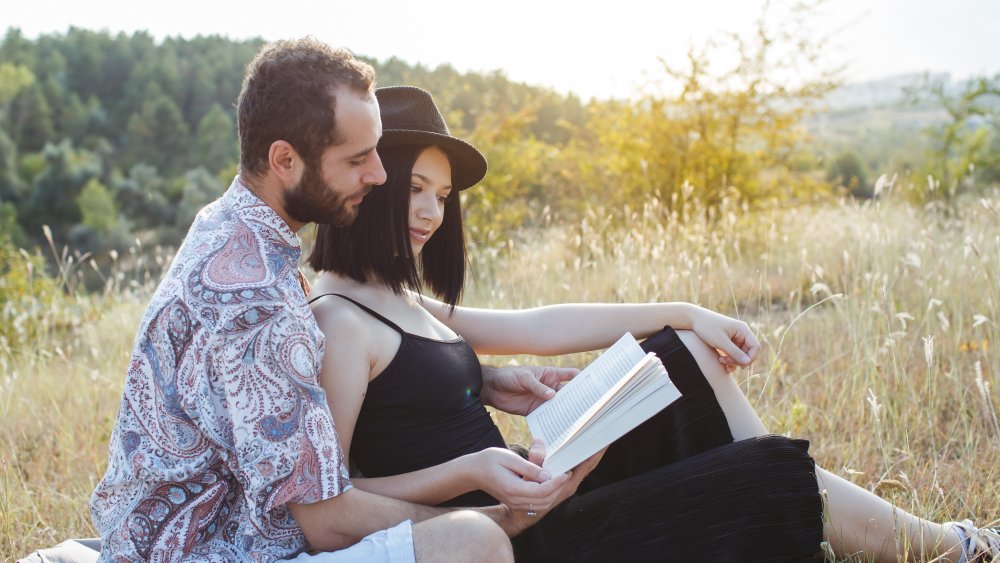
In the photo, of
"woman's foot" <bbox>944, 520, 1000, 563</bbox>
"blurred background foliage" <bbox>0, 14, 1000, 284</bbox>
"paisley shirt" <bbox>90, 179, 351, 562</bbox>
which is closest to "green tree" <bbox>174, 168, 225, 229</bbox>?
"blurred background foliage" <bbox>0, 14, 1000, 284</bbox>

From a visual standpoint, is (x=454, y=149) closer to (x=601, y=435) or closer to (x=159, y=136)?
(x=601, y=435)

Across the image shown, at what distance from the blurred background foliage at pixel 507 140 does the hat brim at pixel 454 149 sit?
1.20m

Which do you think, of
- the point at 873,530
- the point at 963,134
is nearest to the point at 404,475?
the point at 873,530

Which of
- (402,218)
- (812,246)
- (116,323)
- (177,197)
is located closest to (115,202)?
(177,197)

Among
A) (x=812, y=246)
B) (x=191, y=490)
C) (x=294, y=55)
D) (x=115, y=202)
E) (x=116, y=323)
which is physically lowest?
(x=115, y=202)

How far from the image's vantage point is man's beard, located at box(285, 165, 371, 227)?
1.81 meters

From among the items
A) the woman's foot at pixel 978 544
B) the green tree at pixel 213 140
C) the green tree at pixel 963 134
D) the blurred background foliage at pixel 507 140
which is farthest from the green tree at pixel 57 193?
the woman's foot at pixel 978 544

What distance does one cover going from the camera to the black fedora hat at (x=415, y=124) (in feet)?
7.50

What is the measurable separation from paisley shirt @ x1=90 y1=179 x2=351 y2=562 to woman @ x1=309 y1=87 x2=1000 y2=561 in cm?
25

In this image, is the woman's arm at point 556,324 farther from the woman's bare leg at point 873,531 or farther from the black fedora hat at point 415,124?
the woman's bare leg at point 873,531

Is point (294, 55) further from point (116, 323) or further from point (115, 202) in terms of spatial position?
point (115, 202)

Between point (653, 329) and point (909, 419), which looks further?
point (909, 419)

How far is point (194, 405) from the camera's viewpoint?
1610mm

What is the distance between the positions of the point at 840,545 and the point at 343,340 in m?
1.46
